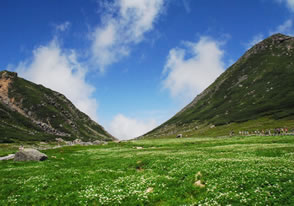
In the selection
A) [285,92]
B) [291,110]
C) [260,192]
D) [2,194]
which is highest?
[285,92]

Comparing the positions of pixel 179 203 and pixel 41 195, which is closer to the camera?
pixel 179 203

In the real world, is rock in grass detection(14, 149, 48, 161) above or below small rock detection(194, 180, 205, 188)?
above

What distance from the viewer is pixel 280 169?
17.9 meters

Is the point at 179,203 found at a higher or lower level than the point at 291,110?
lower

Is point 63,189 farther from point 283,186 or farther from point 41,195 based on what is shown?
point 283,186

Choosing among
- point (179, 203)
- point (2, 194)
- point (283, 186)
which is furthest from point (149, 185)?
point (2, 194)

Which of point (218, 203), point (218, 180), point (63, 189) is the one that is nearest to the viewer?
point (218, 203)

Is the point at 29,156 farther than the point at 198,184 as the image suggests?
Yes

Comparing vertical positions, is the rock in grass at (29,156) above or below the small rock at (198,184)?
above

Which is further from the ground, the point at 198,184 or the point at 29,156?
the point at 29,156

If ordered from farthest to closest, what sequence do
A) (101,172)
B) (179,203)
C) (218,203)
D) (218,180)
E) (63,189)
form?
1. (101,172)
2. (63,189)
3. (218,180)
4. (179,203)
5. (218,203)

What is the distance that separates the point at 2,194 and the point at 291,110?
179 meters

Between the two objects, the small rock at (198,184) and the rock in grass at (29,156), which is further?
the rock in grass at (29,156)

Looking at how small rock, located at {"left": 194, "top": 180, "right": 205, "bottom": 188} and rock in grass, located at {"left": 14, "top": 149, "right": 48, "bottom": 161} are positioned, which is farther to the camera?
rock in grass, located at {"left": 14, "top": 149, "right": 48, "bottom": 161}
